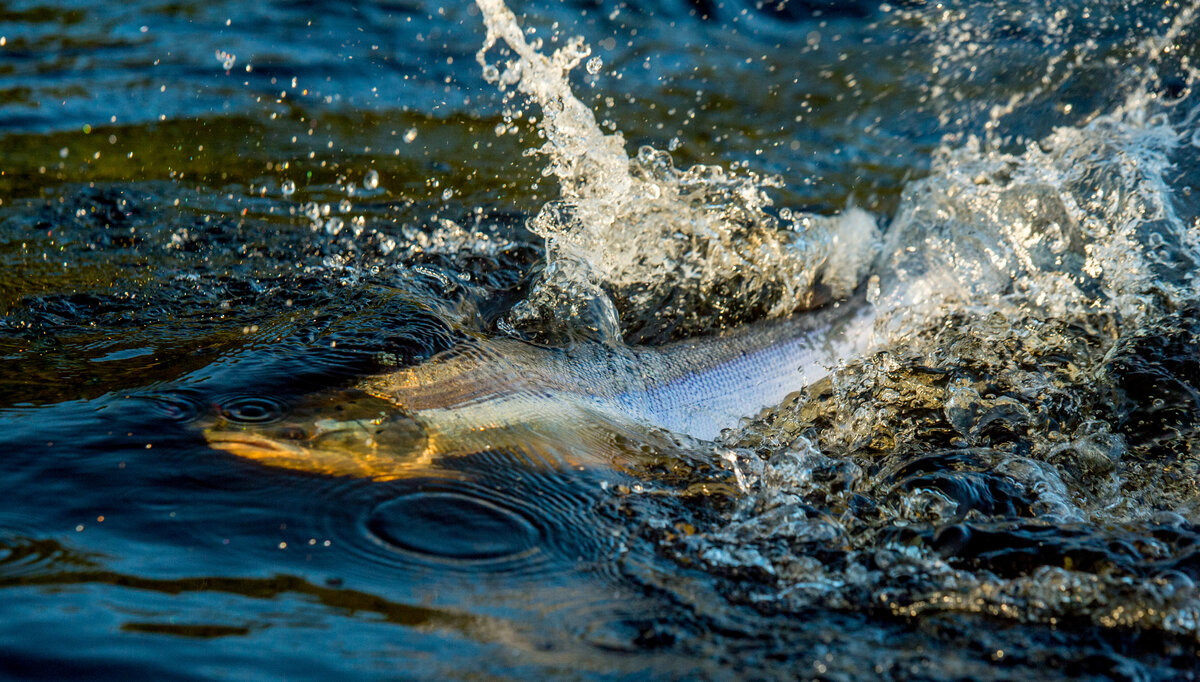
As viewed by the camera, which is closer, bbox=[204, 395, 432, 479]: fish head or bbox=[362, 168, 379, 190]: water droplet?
bbox=[204, 395, 432, 479]: fish head

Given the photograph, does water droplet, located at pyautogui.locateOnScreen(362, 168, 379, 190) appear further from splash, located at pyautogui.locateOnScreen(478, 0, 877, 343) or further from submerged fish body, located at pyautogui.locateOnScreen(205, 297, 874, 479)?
submerged fish body, located at pyautogui.locateOnScreen(205, 297, 874, 479)

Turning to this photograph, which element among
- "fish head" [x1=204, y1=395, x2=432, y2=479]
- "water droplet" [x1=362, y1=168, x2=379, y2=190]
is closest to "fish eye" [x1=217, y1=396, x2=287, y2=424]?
"fish head" [x1=204, y1=395, x2=432, y2=479]

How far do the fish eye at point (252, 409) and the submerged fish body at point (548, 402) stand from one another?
0.12 feet

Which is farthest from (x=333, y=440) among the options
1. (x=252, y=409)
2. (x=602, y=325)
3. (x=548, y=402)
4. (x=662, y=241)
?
(x=662, y=241)

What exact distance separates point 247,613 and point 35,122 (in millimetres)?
5014

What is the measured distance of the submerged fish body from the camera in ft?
7.13

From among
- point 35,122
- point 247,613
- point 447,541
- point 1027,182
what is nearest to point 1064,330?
point 1027,182

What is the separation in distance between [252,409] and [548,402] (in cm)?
77

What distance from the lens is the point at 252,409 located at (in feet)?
7.38

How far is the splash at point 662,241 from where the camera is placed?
3.75 metres

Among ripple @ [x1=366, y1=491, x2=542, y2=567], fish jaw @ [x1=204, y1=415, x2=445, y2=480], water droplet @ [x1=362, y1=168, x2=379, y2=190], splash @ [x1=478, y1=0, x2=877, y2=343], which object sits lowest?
ripple @ [x1=366, y1=491, x2=542, y2=567]

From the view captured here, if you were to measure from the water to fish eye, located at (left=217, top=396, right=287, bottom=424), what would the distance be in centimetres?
2

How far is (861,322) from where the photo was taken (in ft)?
11.7

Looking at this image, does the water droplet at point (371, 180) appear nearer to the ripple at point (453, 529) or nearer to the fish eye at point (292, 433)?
the fish eye at point (292, 433)
